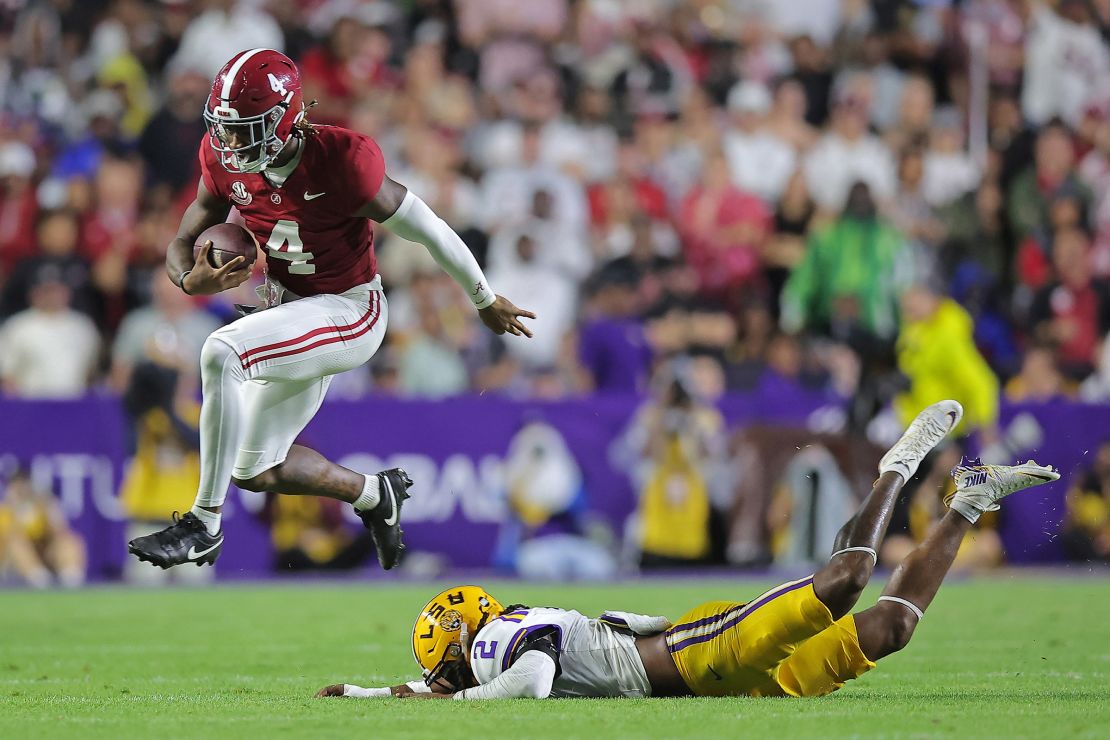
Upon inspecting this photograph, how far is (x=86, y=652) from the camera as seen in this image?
8781 mm

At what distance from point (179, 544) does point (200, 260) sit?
3.80 ft

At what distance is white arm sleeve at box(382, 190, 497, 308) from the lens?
23.3 feet

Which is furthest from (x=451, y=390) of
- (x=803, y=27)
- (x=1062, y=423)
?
(x=803, y=27)

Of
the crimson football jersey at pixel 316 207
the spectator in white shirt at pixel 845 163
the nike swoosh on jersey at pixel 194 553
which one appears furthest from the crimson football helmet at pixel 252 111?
the spectator in white shirt at pixel 845 163

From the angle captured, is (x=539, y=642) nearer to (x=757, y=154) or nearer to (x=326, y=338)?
(x=326, y=338)

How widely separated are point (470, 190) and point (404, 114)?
1035mm

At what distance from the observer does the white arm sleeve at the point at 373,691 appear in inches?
266

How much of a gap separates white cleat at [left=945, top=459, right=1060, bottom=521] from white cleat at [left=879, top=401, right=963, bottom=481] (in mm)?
197

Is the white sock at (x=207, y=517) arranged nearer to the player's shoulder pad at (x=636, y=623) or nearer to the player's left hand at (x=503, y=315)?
the player's left hand at (x=503, y=315)

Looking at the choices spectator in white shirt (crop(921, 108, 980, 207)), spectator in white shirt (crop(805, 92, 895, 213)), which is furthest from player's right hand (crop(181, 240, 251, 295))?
spectator in white shirt (crop(921, 108, 980, 207))

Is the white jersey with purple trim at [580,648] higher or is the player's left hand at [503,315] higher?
the player's left hand at [503,315]

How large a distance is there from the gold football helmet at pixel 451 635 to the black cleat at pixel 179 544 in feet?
3.17

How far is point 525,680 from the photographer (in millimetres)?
6504

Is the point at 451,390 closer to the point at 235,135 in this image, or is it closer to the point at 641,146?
the point at 641,146
